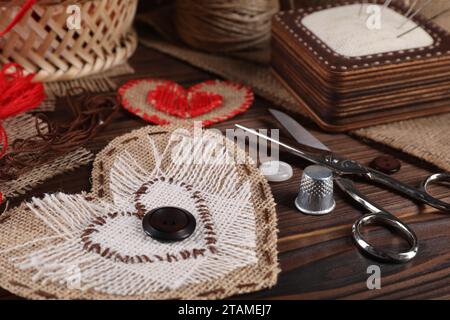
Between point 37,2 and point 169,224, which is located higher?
point 37,2

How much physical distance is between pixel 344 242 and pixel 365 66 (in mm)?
253

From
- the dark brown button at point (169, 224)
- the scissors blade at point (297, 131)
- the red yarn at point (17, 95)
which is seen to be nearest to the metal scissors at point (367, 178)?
the scissors blade at point (297, 131)

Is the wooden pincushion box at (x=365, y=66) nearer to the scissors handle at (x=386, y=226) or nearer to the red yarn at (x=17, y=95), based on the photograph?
the scissors handle at (x=386, y=226)

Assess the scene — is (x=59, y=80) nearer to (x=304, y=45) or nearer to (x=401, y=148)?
(x=304, y=45)

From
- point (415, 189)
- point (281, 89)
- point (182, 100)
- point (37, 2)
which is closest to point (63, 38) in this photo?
point (37, 2)

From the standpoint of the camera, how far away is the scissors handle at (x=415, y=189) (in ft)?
2.28

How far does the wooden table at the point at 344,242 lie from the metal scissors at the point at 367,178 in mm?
10

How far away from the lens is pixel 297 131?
2.65 ft

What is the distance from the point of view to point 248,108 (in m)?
0.90

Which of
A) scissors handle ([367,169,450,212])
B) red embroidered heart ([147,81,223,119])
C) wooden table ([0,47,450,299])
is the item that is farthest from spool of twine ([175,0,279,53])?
scissors handle ([367,169,450,212])

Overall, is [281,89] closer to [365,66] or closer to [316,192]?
[365,66]

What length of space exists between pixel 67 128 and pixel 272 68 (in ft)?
1.08

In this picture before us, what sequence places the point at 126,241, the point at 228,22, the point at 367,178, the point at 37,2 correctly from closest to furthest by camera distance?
1. the point at 126,241
2. the point at 367,178
3. the point at 37,2
4. the point at 228,22
